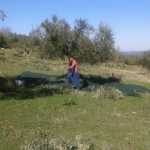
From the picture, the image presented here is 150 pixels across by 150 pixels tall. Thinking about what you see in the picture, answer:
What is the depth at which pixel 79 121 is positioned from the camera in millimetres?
12758

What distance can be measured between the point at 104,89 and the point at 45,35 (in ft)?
94.3

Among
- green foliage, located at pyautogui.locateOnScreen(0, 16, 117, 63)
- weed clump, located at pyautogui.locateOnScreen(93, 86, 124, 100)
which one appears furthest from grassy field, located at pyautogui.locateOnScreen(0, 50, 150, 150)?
green foliage, located at pyautogui.locateOnScreen(0, 16, 117, 63)

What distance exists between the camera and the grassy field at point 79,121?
10070 mm

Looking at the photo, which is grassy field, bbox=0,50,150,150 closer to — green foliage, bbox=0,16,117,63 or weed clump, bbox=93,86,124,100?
weed clump, bbox=93,86,124,100

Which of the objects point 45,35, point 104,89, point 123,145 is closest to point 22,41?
point 45,35

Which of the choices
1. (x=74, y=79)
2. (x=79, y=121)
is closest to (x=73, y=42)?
(x=74, y=79)

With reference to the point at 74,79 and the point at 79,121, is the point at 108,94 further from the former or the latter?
the point at 79,121

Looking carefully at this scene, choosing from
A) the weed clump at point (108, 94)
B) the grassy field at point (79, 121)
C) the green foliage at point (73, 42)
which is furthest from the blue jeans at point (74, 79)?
the green foliage at point (73, 42)

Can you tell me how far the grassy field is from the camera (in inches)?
396

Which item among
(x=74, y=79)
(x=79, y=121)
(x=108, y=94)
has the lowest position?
(x=79, y=121)

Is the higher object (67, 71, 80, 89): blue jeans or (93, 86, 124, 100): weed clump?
(67, 71, 80, 89): blue jeans

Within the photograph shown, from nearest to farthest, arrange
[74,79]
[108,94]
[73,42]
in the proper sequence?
[108,94], [74,79], [73,42]

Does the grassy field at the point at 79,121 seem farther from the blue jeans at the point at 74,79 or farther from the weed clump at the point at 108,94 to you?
the blue jeans at the point at 74,79

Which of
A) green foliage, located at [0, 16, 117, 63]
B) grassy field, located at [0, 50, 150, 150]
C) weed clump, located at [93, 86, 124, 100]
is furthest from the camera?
green foliage, located at [0, 16, 117, 63]
